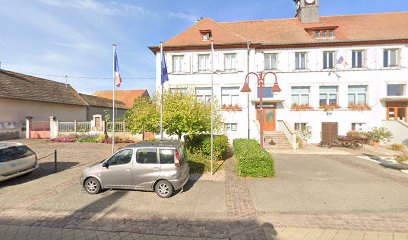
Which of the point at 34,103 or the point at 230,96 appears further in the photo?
the point at 34,103

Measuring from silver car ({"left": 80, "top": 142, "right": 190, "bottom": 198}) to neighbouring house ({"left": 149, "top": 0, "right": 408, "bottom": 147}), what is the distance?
38.3ft

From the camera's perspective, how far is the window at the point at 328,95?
18328 mm

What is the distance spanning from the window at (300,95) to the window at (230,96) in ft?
17.5

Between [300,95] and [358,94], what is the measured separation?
5.01m

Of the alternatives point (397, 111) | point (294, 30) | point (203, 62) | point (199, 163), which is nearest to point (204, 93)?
point (203, 62)

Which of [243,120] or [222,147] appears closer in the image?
[222,147]

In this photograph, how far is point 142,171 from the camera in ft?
20.6

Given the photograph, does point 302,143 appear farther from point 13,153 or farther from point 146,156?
point 13,153

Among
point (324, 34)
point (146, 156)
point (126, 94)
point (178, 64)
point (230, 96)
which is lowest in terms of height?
point (146, 156)

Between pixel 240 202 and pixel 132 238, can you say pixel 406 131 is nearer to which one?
pixel 240 202

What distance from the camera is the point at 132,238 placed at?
4070 millimetres

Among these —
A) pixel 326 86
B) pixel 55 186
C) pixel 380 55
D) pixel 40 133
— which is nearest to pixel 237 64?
pixel 326 86

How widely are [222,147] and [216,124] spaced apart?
144 cm

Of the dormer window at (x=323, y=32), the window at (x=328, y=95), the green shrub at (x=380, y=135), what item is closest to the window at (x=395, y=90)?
the green shrub at (x=380, y=135)
